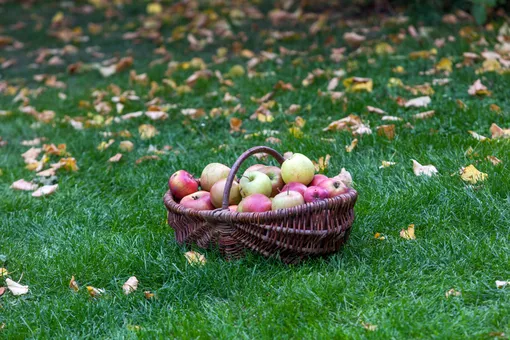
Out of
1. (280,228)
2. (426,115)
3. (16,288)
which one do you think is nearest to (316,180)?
(280,228)

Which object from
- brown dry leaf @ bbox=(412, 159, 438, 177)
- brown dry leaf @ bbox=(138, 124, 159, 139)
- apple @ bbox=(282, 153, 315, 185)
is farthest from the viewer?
brown dry leaf @ bbox=(138, 124, 159, 139)

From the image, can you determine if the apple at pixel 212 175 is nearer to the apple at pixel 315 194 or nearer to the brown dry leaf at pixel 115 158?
the apple at pixel 315 194

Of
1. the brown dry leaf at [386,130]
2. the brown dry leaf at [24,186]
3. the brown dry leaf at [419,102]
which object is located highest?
the brown dry leaf at [386,130]

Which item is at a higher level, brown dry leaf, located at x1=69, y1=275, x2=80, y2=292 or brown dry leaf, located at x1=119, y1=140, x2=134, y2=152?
brown dry leaf, located at x1=69, y1=275, x2=80, y2=292

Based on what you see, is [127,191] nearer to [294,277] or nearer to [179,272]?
[179,272]

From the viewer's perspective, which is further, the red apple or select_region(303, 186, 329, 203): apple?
the red apple

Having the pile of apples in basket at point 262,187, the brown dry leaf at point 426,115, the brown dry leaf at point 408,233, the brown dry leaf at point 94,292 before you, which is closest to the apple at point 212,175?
the pile of apples in basket at point 262,187

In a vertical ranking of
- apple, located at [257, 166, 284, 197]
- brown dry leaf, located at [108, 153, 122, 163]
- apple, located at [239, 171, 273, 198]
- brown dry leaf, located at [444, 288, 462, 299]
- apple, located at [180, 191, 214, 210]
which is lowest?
brown dry leaf, located at [108, 153, 122, 163]

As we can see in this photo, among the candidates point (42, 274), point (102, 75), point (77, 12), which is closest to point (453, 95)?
point (42, 274)

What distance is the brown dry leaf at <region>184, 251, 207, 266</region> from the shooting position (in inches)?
120

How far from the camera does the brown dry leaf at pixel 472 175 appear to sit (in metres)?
3.50

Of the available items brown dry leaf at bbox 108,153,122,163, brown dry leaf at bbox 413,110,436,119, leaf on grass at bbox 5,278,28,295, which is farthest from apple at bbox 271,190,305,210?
brown dry leaf at bbox 108,153,122,163

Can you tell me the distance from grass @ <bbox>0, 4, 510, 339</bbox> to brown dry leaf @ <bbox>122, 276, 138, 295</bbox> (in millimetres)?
39

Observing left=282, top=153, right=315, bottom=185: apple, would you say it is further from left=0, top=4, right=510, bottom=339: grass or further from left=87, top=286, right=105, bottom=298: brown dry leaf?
left=87, top=286, right=105, bottom=298: brown dry leaf
